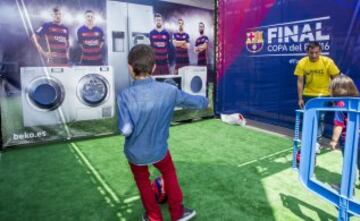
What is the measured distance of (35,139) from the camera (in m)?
5.28

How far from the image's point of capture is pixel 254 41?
20.8 feet

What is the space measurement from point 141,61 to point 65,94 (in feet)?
11.3

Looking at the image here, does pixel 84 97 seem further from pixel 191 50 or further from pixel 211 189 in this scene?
pixel 211 189

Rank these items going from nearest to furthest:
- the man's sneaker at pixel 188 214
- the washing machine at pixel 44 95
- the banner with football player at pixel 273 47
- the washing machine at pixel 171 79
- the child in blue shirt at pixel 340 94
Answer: the man's sneaker at pixel 188 214 < the child in blue shirt at pixel 340 94 < the banner with football player at pixel 273 47 < the washing machine at pixel 44 95 < the washing machine at pixel 171 79

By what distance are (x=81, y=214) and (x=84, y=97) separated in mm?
2936

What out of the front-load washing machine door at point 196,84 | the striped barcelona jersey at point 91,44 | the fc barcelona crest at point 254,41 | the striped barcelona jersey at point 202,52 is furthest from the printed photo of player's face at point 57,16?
the fc barcelona crest at point 254,41

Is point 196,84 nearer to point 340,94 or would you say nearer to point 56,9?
point 56,9

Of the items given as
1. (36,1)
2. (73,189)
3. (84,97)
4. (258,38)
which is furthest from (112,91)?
(258,38)

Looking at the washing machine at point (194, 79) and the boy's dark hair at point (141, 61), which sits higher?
the boy's dark hair at point (141, 61)

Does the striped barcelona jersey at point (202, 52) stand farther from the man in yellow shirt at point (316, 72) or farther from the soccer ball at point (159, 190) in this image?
the soccer ball at point (159, 190)

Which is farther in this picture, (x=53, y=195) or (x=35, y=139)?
(x=35, y=139)

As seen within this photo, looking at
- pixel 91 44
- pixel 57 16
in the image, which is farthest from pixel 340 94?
pixel 57 16

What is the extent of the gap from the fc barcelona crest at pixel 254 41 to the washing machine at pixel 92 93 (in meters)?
2.88

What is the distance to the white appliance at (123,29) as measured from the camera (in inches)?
223
